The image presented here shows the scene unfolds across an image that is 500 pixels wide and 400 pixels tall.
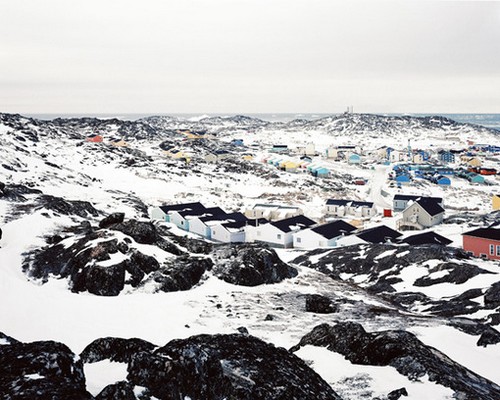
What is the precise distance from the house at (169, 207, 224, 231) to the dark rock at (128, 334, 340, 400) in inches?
2062

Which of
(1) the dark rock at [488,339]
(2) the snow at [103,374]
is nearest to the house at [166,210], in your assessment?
(1) the dark rock at [488,339]

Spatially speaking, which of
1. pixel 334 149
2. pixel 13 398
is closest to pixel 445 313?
pixel 13 398

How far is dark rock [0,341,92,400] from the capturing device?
30.0 feet

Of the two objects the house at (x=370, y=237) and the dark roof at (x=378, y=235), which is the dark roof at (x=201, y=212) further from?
the dark roof at (x=378, y=235)

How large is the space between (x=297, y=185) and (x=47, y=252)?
79.5m

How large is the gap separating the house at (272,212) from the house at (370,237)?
14.4 metres

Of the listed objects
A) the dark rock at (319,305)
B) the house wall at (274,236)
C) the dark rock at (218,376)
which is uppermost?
the dark rock at (218,376)

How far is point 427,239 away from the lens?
2205 inches

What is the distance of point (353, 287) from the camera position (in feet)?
125

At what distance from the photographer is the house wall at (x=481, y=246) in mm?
49000

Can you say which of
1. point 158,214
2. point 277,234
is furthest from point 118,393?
point 158,214

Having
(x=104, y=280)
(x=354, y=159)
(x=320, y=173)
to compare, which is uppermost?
(x=354, y=159)

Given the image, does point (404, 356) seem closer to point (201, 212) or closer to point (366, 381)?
point (366, 381)

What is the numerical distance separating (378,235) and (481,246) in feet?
42.7
